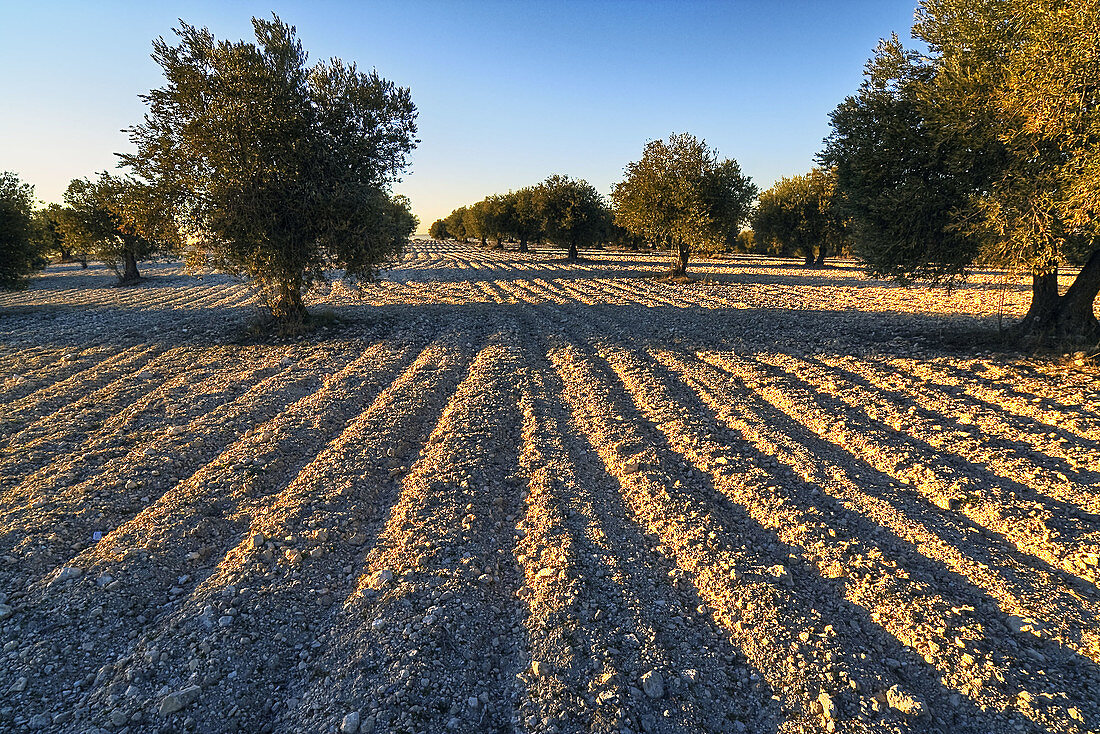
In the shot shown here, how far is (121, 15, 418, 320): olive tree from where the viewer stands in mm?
13242

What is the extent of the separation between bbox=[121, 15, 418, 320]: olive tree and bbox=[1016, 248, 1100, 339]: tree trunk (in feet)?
57.9

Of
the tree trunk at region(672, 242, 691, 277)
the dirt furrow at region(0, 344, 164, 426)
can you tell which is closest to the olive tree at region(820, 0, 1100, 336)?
the tree trunk at region(672, 242, 691, 277)

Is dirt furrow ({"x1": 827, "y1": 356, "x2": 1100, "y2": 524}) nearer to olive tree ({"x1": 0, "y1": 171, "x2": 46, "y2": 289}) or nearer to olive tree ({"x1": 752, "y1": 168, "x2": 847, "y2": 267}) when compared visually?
olive tree ({"x1": 0, "y1": 171, "x2": 46, "y2": 289})

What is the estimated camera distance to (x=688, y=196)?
2820cm

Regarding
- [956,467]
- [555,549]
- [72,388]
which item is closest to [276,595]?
[555,549]

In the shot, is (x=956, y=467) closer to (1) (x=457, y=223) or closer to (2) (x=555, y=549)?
(2) (x=555, y=549)

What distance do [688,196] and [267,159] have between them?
74.0 feet

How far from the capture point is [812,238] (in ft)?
136

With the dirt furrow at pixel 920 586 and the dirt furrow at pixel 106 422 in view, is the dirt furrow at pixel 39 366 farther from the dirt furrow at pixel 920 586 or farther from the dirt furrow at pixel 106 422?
the dirt furrow at pixel 920 586

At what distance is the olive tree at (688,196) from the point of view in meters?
28.2

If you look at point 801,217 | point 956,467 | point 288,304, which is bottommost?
point 956,467

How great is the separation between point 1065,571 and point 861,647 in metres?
2.51

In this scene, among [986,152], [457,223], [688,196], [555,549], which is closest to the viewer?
[555,549]

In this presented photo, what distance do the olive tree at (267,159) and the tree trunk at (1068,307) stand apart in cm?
1765
